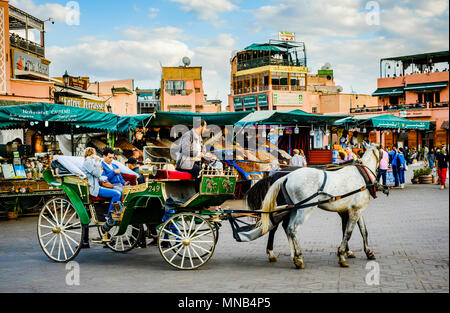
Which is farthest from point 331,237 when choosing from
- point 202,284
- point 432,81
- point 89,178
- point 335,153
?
point 432,81

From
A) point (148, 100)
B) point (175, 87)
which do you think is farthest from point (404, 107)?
point (148, 100)

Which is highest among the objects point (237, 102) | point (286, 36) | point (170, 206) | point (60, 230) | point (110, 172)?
point (286, 36)

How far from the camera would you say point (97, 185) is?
7625 millimetres

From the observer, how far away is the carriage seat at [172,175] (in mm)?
7043

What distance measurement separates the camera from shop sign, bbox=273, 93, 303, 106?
5738 cm

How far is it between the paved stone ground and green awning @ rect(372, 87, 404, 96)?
46.5 metres

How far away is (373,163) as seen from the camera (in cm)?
759

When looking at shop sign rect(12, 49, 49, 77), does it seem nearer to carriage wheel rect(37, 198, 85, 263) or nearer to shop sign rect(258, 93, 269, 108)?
carriage wheel rect(37, 198, 85, 263)

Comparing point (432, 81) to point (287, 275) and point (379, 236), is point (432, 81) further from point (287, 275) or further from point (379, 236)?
point (287, 275)

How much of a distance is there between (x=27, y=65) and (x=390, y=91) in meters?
41.7

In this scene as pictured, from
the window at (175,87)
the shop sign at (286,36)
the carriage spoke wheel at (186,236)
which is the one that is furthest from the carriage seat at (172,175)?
the shop sign at (286,36)

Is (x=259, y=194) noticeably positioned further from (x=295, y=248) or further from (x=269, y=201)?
(x=295, y=248)

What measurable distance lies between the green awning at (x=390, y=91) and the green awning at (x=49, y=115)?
46397mm

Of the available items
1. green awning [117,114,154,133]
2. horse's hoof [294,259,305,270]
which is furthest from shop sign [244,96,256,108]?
horse's hoof [294,259,305,270]
